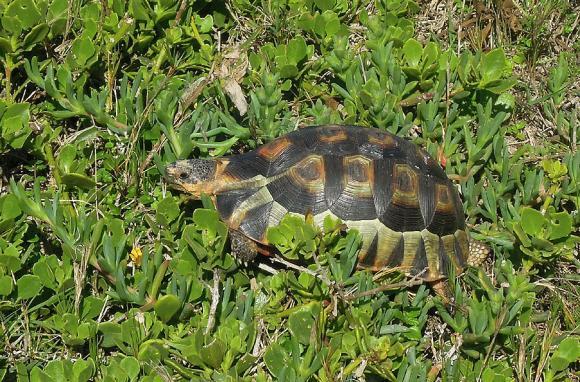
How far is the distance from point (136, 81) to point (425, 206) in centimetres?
179

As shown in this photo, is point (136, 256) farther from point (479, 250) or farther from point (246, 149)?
point (479, 250)

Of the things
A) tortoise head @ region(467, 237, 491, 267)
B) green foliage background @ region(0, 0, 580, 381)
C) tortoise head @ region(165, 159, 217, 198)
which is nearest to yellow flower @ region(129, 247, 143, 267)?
green foliage background @ region(0, 0, 580, 381)

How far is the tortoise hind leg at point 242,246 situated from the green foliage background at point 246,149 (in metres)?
0.05

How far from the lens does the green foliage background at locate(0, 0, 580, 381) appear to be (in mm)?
3809

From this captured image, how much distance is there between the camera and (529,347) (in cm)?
402

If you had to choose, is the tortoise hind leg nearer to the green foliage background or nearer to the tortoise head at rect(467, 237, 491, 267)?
the green foliage background

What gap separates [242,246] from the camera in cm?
414

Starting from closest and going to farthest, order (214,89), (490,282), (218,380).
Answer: (218,380), (490,282), (214,89)

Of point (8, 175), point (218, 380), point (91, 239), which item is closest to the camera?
point (218, 380)

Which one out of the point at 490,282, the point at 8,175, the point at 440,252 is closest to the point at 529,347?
the point at 490,282

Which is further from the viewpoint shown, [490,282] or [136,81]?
[136,81]

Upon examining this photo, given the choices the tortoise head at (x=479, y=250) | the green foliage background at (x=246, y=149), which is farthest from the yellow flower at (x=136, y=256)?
the tortoise head at (x=479, y=250)

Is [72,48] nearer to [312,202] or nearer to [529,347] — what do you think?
[312,202]

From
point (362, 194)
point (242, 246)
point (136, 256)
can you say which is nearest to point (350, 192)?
point (362, 194)
